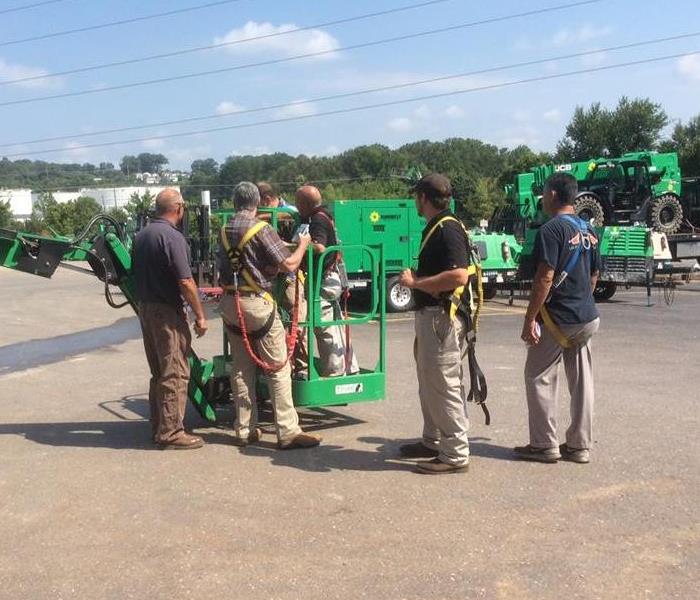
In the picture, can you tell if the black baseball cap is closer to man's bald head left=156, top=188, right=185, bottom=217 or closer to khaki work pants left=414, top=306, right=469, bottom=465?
khaki work pants left=414, top=306, right=469, bottom=465

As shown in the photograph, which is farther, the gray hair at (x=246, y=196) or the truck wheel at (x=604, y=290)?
the truck wheel at (x=604, y=290)

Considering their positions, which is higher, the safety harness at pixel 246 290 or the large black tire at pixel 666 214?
the large black tire at pixel 666 214

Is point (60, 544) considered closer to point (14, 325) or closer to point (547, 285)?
point (547, 285)

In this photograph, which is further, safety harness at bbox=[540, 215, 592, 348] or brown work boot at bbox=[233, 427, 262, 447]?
brown work boot at bbox=[233, 427, 262, 447]

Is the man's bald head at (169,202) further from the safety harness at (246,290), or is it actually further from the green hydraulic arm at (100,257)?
the green hydraulic arm at (100,257)

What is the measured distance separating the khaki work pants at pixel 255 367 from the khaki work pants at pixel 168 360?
0.35 metres

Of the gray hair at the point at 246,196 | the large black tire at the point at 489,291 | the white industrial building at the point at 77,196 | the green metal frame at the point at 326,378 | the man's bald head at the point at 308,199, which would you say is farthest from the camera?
the white industrial building at the point at 77,196

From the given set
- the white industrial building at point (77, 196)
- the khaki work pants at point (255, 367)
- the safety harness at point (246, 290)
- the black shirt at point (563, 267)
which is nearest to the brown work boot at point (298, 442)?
the khaki work pants at point (255, 367)

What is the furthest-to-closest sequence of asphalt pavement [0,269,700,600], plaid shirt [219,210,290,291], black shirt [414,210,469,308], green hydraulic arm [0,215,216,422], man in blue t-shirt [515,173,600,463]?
green hydraulic arm [0,215,216,422], plaid shirt [219,210,290,291], man in blue t-shirt [515,173,600,463], black shirt [414,210,469,308], asphalt pavement [0,269,700,600]

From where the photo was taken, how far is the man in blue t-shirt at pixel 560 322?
214 inches

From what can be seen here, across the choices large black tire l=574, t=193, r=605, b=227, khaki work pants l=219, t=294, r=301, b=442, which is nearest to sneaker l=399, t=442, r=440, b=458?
khaki work pants l=219, t=294, r=301, b=442

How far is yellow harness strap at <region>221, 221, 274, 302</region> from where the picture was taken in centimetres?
580

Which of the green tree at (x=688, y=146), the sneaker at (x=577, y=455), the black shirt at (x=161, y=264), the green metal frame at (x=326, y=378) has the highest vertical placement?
the green tree at (x=688, y=146)

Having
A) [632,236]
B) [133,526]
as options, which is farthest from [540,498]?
[632,236]
